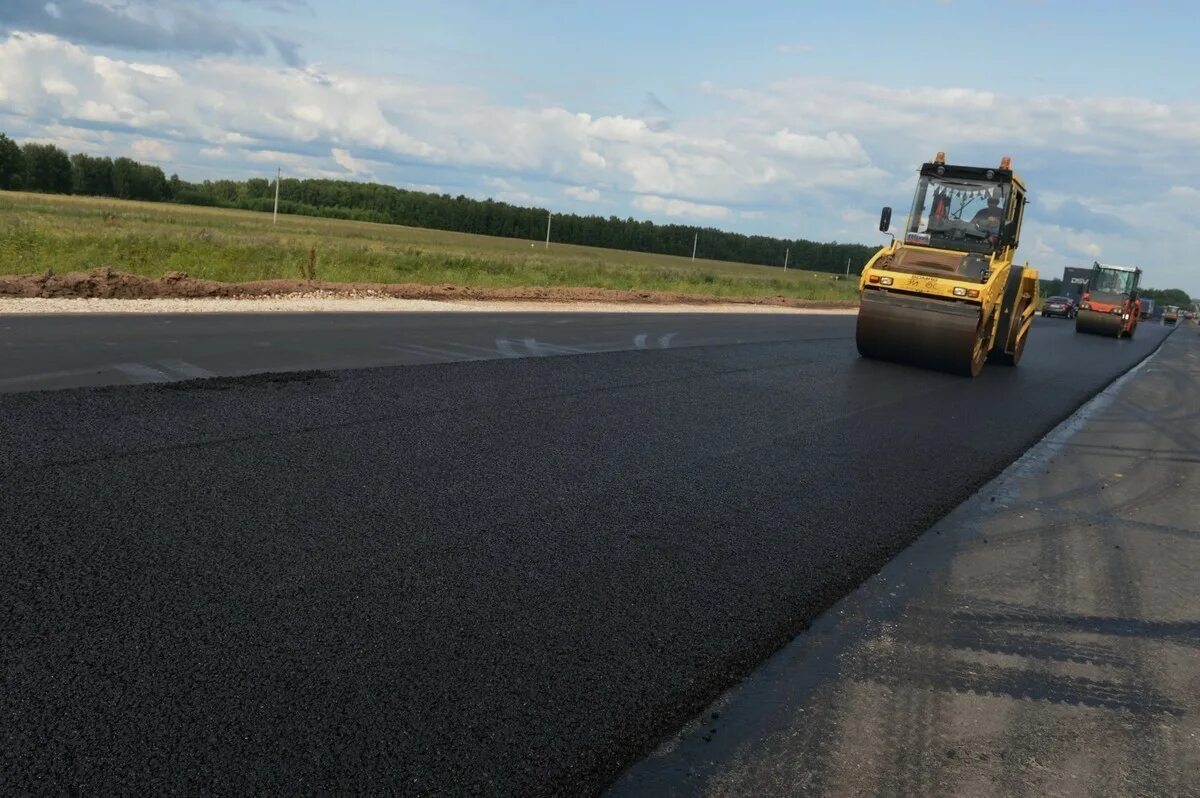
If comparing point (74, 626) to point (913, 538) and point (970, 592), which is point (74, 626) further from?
point (913, 538)

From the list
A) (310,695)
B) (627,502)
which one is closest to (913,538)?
(627,502)

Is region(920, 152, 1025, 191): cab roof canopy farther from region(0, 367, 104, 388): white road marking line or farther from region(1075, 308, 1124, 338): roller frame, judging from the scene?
region(1075, 308, 1124, 338): roller frame

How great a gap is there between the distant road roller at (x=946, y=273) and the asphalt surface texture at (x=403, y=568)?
478cm

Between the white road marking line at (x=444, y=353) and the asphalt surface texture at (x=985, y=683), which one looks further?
the white road marking line at (x=444, y=353)

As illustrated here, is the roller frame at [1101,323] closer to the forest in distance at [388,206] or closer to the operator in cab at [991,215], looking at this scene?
the operator in cab at [991,215]

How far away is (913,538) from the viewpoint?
5.79 metres

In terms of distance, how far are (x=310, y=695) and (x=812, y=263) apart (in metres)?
114

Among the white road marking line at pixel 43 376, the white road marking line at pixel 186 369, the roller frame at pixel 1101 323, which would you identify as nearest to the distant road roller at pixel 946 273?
the white road marking line at pixel 186 369

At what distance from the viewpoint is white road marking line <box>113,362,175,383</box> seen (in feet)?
28.6

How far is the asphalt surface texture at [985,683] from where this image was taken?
10.1ft

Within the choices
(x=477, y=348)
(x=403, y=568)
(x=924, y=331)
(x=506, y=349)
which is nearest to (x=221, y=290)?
(x=477, y=348)

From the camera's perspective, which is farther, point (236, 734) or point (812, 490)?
point (812, 490)

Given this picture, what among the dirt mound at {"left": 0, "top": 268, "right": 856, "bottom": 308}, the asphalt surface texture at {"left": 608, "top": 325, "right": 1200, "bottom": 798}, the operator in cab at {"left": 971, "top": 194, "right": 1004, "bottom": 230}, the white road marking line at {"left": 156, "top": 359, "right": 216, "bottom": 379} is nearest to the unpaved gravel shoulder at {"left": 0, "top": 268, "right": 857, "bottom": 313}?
the dirt mound at {"left": 0, "top": 268, "right": 856, "bottom": 308}

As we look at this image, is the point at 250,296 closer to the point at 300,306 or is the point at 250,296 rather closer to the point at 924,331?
the point at 300,306
